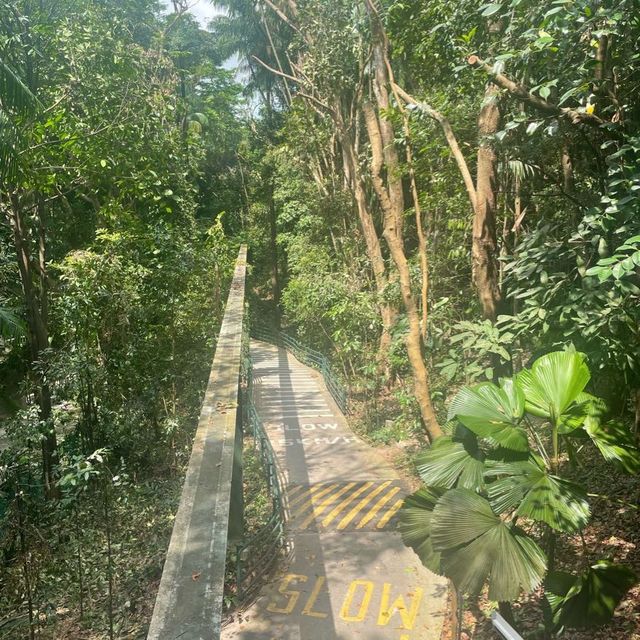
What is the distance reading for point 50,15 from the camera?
9938mm

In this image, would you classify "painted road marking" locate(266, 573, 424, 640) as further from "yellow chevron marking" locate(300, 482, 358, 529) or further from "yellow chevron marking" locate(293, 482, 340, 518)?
"yellow chevron marking" locate(293, 482, 340, 518)

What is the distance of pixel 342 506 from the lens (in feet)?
26.5

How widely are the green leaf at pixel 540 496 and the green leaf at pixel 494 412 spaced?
163mm

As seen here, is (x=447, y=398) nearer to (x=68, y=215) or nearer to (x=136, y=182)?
(x=136, y=182)

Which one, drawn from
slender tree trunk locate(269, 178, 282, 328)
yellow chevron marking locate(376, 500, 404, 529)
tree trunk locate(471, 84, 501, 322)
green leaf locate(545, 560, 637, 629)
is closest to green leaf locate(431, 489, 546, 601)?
green leaf locate(545, 560, 637, 629)

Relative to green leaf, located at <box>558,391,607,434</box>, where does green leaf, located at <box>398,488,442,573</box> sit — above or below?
below

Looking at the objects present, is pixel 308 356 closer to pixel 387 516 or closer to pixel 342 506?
pixel 342 506

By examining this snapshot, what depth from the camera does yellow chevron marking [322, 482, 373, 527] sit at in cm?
762

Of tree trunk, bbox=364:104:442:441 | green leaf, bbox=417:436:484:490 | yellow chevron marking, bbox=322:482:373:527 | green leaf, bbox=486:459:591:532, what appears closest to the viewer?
green leaf, bbox=486:459:591:532

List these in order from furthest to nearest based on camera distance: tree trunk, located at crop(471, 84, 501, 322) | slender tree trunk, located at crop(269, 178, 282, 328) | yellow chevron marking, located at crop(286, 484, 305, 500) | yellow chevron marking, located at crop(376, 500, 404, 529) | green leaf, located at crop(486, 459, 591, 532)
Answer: slender tree trunk, located at crop(269, 178, 282, 328) < yellow chevron marking, located at crop(286, 484, 305, 500) < yellow chevron marking, located at crop(376, 500, 404, 529) < tree trunk, located at crop(471, 84, 501, 322) < green leaf, located at crop(486, 459, 591, 532)

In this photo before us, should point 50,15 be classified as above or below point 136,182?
above

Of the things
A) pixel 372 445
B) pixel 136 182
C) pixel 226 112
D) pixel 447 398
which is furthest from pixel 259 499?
pixel 226 112

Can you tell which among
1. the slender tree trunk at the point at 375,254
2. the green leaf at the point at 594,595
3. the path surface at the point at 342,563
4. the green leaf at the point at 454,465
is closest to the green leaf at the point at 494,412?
the green leaf at the point at 454,465

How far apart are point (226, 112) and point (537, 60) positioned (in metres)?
23.4
